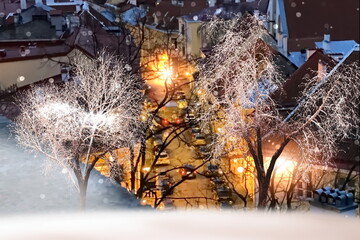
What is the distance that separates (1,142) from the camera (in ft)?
20.7

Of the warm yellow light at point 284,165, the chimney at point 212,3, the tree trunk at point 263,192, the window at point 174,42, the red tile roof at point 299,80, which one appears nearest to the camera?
the tree trunk at point 263,192

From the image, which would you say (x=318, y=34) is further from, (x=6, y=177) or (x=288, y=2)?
(x=6, y=177)

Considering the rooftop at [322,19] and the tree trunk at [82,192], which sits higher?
the rooftop at [322,19]

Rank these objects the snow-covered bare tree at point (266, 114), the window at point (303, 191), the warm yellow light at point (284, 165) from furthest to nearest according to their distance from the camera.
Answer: the warm yellow light at point (284, 165), the window at point (303, 191), the snow-covered bare tree at point (266, 114)

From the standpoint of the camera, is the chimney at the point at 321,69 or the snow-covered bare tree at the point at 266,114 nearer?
the snow-covered bare tree at the point at 266,114

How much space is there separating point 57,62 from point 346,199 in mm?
6423

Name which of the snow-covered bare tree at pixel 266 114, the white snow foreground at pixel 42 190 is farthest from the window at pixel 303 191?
the white snow foreground at pixel 42 190

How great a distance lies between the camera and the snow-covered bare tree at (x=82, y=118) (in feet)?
20.2

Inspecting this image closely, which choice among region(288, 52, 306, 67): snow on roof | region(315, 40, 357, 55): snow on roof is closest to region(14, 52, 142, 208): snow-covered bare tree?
region(288, 52, 306, 67): snow on roof

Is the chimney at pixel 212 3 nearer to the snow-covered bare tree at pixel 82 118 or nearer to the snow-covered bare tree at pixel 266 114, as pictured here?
the snow-covered bare tree at pixel 82 118

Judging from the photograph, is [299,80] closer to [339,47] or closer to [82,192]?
[339,47]

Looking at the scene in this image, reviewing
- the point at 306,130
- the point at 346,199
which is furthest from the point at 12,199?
the point at 306,130

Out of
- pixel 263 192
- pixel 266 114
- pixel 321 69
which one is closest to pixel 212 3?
pixel 321 69

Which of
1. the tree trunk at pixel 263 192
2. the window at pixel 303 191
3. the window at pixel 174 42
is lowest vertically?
the window at pixel 303 191
